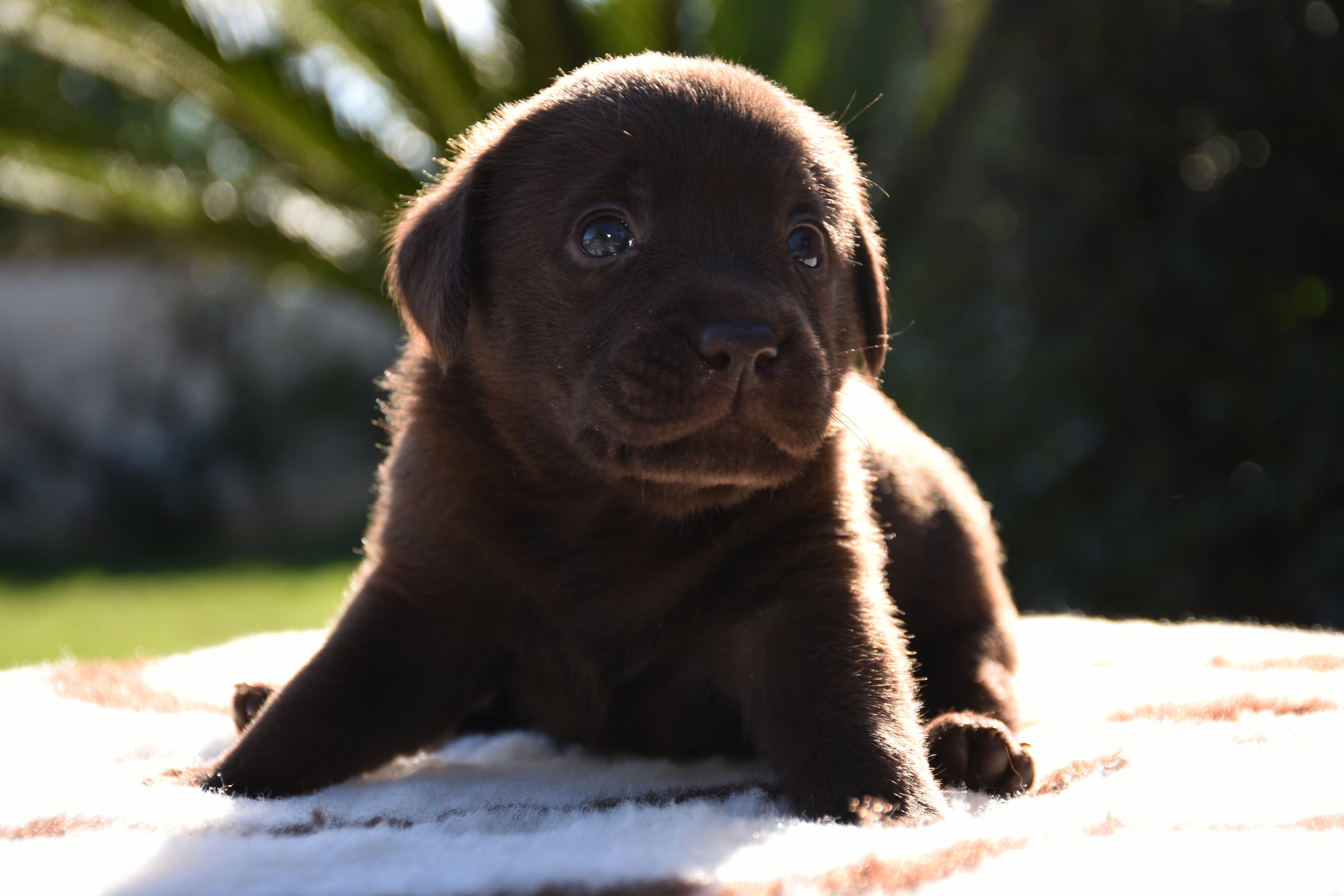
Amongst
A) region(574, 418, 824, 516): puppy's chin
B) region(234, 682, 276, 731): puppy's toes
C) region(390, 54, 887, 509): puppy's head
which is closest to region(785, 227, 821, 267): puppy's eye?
region(390, 54, 887, 509): puppy's head

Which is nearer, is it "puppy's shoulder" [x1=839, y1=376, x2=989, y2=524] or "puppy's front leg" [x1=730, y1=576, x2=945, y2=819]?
"puppy's front leg" [x1=730, y1=576, x2=945, y2=819]

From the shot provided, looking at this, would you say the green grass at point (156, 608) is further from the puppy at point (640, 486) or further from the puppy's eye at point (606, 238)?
the puppy's eye at point (606, 238)

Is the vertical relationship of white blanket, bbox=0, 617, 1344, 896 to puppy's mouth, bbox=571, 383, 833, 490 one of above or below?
below

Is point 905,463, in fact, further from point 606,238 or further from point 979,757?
point 606,238

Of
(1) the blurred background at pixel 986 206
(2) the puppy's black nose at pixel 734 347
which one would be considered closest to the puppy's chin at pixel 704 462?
(2) the puppy's black nose at pixel 734 347

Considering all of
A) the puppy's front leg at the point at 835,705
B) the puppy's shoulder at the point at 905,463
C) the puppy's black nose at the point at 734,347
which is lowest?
the puppy's front leg at the point at 835,705

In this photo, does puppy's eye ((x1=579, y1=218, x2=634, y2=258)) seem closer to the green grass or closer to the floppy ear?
the floppy ear

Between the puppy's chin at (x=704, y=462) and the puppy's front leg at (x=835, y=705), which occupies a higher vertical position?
the puppy's chin at (x=704, y=462)
